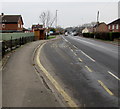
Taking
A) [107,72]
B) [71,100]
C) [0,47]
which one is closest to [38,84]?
[71,100]

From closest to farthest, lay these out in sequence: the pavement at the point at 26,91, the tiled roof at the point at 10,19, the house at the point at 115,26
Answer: the pavement at the point at 26,91, the house at the point at 115,26, the tiled roof at the point at 10,19

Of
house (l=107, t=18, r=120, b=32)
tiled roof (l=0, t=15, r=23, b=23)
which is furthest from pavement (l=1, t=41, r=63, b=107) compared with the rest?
tiled roof (l=0, t=15, r=23, b=23)

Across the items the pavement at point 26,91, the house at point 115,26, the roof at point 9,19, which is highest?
the roof at point 9,19

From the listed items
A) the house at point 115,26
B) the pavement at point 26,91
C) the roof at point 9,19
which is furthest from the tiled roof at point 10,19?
the pavement at point 26,91

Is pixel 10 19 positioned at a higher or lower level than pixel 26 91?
higher

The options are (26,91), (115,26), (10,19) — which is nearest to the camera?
(26,91)

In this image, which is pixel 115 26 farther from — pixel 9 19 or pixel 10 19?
pixel 9 19

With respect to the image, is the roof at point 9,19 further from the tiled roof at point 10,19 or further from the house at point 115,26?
the house at point 115,26

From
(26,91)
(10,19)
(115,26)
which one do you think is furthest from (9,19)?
(26,91)

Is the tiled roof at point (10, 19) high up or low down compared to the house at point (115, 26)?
up

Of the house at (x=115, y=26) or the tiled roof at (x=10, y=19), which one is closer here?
the house at (x=115, y=26)

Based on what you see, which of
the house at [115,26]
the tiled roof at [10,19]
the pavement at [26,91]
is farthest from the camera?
the tiled roof at [10,19]

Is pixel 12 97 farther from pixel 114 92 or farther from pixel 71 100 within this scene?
pixel 114 92

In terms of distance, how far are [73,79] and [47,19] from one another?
6879 cm
